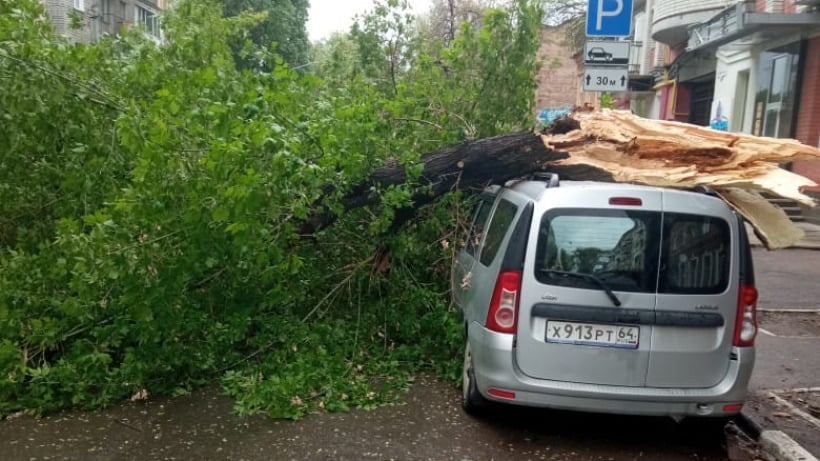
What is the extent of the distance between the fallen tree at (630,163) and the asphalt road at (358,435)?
1632mm

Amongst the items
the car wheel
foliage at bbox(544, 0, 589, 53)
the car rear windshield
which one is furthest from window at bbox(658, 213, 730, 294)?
foliage at bbox(544, 0, 589, 53)

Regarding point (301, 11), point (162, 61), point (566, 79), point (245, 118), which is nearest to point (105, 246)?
point (245, 118)

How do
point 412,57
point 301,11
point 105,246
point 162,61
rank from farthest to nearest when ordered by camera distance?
1. point 301,11
2. point 412,57
3. point 162,61
4. point 105,246

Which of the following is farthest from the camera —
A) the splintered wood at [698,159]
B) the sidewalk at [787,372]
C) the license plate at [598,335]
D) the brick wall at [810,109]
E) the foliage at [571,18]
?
the foliage at [571,18]

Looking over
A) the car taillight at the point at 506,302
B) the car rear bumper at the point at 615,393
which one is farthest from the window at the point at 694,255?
the car taillight at the point at 506,302

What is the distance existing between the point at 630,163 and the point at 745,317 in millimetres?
1642

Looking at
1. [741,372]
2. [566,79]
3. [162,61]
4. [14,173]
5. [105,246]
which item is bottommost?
[741,372]

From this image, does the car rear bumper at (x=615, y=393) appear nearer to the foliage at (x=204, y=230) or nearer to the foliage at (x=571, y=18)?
the foliage at (x=204, y=230)

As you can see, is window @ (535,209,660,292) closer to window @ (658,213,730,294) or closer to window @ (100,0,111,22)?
window @ (658,213,730,294)

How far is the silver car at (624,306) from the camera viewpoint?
4141 mm

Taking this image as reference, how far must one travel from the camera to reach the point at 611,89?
8594mm

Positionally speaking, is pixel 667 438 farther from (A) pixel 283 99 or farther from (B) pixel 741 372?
(A) pixel 283 99

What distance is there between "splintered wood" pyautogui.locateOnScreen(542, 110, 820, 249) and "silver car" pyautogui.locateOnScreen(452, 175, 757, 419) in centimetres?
63

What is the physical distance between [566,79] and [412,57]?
43399 millimetres
